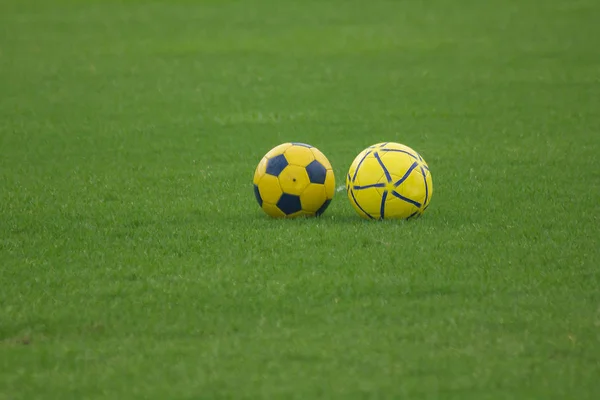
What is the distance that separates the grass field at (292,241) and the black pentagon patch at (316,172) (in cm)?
39

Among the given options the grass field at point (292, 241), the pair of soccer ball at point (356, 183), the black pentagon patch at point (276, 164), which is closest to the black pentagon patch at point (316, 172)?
the pair of soccer ball at point (356, 183)

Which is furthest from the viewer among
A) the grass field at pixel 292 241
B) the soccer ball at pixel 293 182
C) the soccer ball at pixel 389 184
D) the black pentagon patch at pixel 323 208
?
the black pentagon patch at pixel 323 208

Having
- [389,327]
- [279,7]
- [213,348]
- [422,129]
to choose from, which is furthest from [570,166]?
[279,7]

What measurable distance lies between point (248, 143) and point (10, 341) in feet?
23.0

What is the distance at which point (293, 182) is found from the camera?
7.91 metres

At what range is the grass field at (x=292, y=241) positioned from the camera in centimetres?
507

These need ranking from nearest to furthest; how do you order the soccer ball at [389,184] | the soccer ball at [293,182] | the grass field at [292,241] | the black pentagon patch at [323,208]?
1. the grass field at [292,241]
2. the soccer ball at [389,184]
3. the soccer ball at [293,182]
4. the black pentagon patch at [323,208]

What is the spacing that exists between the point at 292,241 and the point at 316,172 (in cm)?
84

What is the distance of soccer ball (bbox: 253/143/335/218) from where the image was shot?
7.92 m

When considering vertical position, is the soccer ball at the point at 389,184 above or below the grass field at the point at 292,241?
above

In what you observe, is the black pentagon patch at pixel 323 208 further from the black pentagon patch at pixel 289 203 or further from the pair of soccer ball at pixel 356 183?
the black pentagon patch at pixel 289 203

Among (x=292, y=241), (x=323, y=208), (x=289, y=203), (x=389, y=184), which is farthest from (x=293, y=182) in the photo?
(x=389, y=184)

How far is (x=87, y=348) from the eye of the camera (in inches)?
213

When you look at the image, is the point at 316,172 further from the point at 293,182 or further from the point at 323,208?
the point at 323,208
